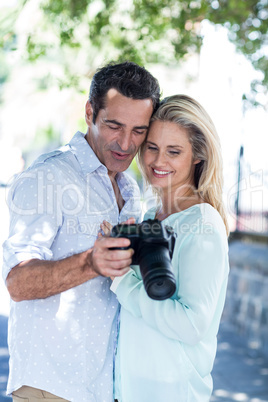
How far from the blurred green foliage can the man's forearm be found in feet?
12.8

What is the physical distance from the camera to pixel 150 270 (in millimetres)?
1567

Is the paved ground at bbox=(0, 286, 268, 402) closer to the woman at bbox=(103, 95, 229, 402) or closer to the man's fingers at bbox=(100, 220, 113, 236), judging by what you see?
the woman at bbox=(103, 95, 229, 402)

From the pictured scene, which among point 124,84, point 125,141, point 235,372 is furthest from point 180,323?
point 235,372

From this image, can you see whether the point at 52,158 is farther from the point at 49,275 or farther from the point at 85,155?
the point at 49,275

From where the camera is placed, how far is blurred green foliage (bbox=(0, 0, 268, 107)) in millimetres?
5359

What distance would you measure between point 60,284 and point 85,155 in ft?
2.15

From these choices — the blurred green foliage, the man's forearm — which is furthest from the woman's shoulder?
the blurred green foliage

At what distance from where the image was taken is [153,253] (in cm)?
163

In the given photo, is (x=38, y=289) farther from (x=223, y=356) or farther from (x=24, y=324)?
(x=223, y=356)

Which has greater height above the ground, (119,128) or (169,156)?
(119,128)

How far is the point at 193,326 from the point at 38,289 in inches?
A: 22.6

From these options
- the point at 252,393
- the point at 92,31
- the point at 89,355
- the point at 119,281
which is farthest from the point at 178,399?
the point at 92,31

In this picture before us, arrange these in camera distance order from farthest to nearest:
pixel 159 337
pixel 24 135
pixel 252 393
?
pixel 24 135 → pixel 252 393 → pixel 159 337

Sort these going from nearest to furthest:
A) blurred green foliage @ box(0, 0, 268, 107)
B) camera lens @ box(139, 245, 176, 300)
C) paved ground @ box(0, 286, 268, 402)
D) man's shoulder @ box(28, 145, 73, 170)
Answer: camera lens @ box(139, 245, 176, 300), man's shoulder @ box(28, 145, 73, 170), paved ground @ box(0, 286, 268, 402), blurred green foliage @ box(0, 0, 268, 107)
